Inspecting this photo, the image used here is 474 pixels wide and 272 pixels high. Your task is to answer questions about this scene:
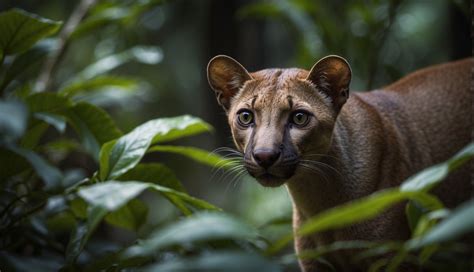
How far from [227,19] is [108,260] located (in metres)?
4.56

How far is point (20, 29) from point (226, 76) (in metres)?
1.28

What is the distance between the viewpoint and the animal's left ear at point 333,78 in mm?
3527

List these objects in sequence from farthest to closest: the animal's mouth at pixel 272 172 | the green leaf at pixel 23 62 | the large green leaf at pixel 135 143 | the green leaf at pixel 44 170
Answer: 1. the green leaf at pixel 23 62
2. the large green leaf at pixel 135 143
3. the animal's mouth at pixel 272 172
4. the green leaf at pixel 44 170

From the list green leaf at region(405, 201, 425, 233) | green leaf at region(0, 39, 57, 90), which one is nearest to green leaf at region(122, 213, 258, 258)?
green leaf at region(405, 201, 425, 233)

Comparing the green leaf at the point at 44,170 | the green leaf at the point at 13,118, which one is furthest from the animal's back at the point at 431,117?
the green leaf at the point at 13,118

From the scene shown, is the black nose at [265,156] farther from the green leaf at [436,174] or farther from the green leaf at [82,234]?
the green leaf at [436,174]

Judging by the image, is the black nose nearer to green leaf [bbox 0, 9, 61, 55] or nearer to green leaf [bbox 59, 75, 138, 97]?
green leaf [bbox 0, 9, 61, 55]

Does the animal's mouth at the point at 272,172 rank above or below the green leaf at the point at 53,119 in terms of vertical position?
below

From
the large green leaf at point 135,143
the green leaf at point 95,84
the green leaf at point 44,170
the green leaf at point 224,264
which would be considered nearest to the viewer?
the green leaf at point 224,264

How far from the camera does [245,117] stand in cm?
356

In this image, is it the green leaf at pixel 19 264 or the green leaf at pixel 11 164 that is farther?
the green leaf at pixel 11 164

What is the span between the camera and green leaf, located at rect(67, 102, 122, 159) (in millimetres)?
3822

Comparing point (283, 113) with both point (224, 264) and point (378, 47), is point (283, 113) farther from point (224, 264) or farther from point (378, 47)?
point (378, 47)

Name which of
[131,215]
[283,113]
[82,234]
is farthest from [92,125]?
[283,113]
